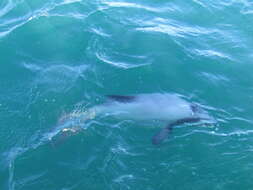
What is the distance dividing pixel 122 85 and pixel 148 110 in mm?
1372

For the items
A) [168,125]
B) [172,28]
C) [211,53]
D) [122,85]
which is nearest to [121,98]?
[122,85]

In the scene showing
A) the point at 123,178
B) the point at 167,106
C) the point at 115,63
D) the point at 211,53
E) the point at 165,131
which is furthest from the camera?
the point at 211,53

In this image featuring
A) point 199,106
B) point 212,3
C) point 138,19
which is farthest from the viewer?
point 212,3

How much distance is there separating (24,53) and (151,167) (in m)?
6.01

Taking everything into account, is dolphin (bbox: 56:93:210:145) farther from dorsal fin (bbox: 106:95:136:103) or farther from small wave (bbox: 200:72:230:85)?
small wave (bbox: 200:72:230:85)

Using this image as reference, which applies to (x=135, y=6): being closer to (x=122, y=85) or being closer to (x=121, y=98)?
(x=122, y=85)

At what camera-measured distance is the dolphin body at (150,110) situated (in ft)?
30.6

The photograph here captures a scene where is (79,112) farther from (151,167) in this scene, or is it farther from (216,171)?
(216,171)

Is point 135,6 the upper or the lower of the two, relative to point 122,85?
upper

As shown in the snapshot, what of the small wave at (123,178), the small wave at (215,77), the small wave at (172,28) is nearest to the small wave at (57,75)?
the small wave at (123,178)

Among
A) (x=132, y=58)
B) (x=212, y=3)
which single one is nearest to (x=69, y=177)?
(x=132, y=58)

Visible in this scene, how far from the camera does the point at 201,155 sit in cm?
835

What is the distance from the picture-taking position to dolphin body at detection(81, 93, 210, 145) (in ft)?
30.6

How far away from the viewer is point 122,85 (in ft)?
34.2
